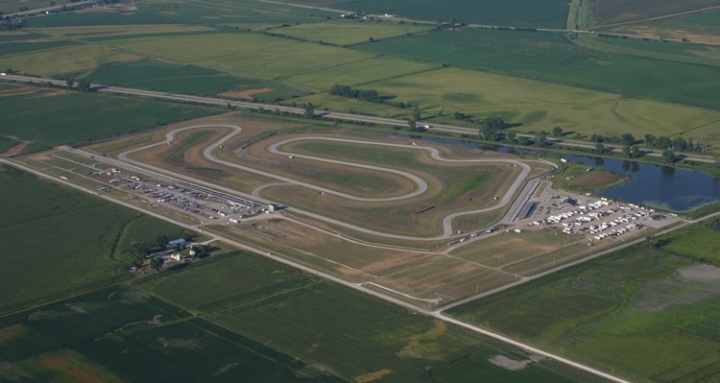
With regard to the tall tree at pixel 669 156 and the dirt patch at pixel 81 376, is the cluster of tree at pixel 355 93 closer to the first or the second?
the tall tree at pixel 669 156

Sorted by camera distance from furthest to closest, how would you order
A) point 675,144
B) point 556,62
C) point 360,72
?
point 556,62 < point 360,72 < point 675,144

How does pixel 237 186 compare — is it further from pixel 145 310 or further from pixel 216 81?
pixel 216 81

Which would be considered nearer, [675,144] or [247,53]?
[675,144]

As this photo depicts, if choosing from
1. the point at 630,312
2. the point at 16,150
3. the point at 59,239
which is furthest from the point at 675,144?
the point at 16,150

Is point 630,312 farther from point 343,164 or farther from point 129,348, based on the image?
point 343,164

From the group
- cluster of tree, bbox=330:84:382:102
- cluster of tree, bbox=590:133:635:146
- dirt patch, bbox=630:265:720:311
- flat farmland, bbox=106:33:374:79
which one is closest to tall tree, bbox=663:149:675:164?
cluster of tree, bbox=590:133:635:146

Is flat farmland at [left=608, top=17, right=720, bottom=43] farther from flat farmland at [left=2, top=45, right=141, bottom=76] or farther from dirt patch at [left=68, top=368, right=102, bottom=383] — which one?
dirt patch at [left=68, top=368, right=102, bottom=383]
